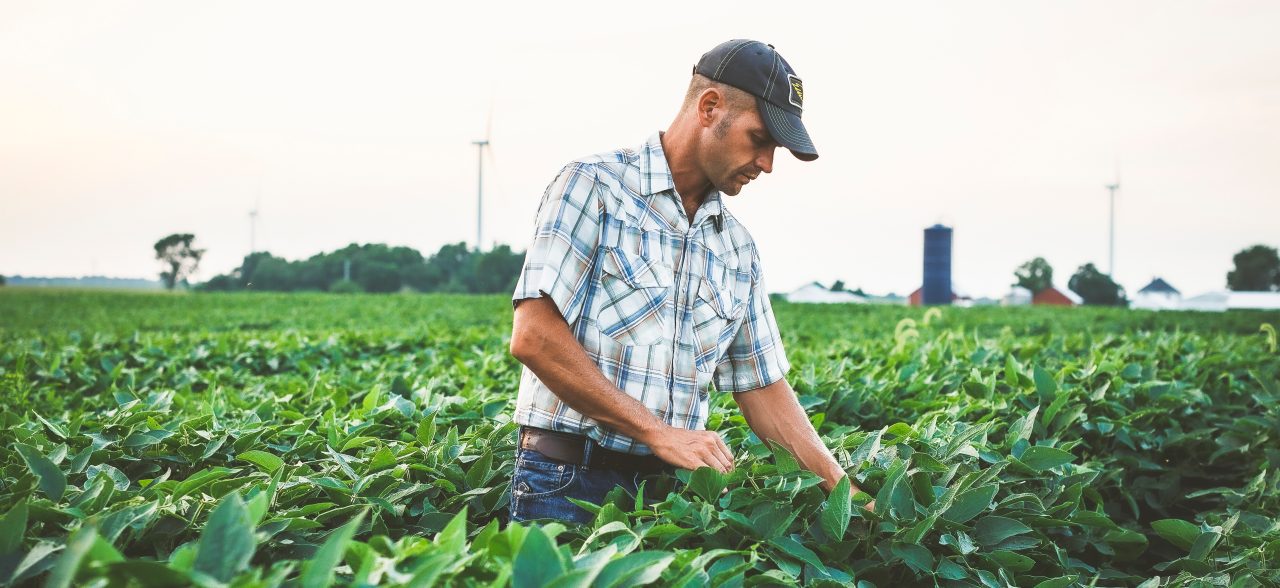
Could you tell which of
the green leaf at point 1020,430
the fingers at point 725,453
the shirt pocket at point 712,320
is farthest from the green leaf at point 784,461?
the green leaf at point 1020,430

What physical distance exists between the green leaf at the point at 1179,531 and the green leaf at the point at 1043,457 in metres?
0.50

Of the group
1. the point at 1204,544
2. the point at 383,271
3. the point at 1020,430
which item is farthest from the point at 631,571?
the point at 383,271

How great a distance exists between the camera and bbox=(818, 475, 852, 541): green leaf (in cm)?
205

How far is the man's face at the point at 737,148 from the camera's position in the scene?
2.31 metres

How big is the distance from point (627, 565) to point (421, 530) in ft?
3.21

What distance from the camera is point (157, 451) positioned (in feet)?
9.20

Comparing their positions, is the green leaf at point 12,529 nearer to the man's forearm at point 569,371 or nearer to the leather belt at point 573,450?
the man's forearm at point 569,371

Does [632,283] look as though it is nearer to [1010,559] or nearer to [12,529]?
[1010,559]

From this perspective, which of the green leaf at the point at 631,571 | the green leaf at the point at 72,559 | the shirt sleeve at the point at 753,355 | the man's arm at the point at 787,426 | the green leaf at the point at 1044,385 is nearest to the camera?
the green leaf at the point at 72,559

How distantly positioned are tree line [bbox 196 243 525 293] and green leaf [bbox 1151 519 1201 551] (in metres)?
36.1

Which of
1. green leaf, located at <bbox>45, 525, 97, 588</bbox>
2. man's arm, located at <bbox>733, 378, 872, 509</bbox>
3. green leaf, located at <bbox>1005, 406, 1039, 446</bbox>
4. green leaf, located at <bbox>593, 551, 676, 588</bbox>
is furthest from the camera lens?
green leaf, located at <bbox>1005, 406, 1039, 446</bbox>

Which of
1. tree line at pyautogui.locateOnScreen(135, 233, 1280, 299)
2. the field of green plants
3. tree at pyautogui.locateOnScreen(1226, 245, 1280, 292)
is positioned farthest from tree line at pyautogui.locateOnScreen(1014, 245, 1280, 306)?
the field of green plants

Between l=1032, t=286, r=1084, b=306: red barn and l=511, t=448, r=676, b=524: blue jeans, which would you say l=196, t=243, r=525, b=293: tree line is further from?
l=1032, t=286, r=1084, b=306: red barn

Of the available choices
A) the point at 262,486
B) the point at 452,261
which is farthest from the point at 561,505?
the point at 452,261
